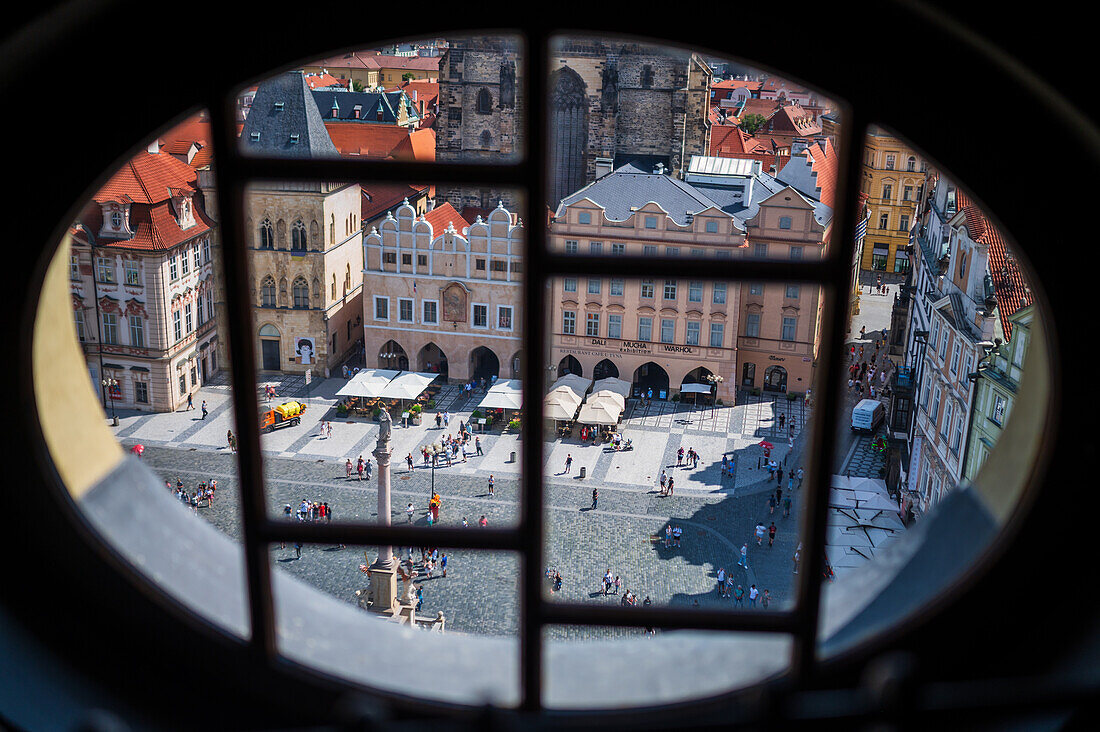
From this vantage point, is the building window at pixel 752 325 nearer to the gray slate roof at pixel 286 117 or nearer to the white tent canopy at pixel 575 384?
the white tent canopy at pixel 575 384

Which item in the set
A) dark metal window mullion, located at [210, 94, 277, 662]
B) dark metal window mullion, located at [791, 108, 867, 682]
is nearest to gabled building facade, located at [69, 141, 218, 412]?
dark metal window mullion, located at [210, 94, 277, 662]

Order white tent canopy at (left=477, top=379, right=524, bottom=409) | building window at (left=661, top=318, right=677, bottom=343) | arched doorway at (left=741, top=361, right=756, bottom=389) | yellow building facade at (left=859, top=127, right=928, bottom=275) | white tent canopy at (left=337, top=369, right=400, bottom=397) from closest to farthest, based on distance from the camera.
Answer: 1. white tent canopy at (left=477, top=379, right=524, bottom=409)
2. white tent canopy at (left=337, top=369, right=400, bottom=397)
3. building window at (left=661, top=318, right=677, bottom=343)
4. arched doorway at (left=741, top=361, right=756, bottom=389)
5. yellow building facade at (left=859, top=127, right=928, bottom=275)

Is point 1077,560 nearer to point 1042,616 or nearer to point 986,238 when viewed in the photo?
point 1042,616

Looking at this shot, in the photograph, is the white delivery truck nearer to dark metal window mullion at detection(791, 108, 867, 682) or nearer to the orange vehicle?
the orange vehicle

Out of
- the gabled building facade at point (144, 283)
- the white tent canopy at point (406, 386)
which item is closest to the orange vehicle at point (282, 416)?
the white tent canopy at point (406, 386)

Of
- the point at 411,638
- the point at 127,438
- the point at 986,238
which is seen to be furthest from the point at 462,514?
the point at 411,638

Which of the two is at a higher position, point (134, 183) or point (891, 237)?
point (134, 183)

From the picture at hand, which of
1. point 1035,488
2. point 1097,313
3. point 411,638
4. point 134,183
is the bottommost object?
point 134,183

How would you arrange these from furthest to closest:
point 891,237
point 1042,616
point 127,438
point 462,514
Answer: point 891,237 < point 127,438 < point 462,514 < point 1042,616
